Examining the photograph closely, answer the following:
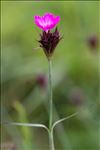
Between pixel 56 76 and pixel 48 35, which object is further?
pixel 56 76

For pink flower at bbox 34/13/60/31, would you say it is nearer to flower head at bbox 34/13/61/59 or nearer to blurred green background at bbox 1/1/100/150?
flower head at bbox 34/13/61/59

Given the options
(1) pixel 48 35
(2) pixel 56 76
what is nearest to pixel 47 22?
(1) pixel 48 35

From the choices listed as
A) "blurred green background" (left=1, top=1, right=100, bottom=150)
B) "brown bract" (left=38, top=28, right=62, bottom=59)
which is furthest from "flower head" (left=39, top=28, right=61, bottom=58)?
"blurred green background" (left=1, top=1, right=100, bottom=150)

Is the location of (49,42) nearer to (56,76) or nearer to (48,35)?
(48,35)

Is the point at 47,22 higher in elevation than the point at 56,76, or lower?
higher

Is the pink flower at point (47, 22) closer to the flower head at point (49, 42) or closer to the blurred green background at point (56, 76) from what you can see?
the flower head at point (49, 42)
